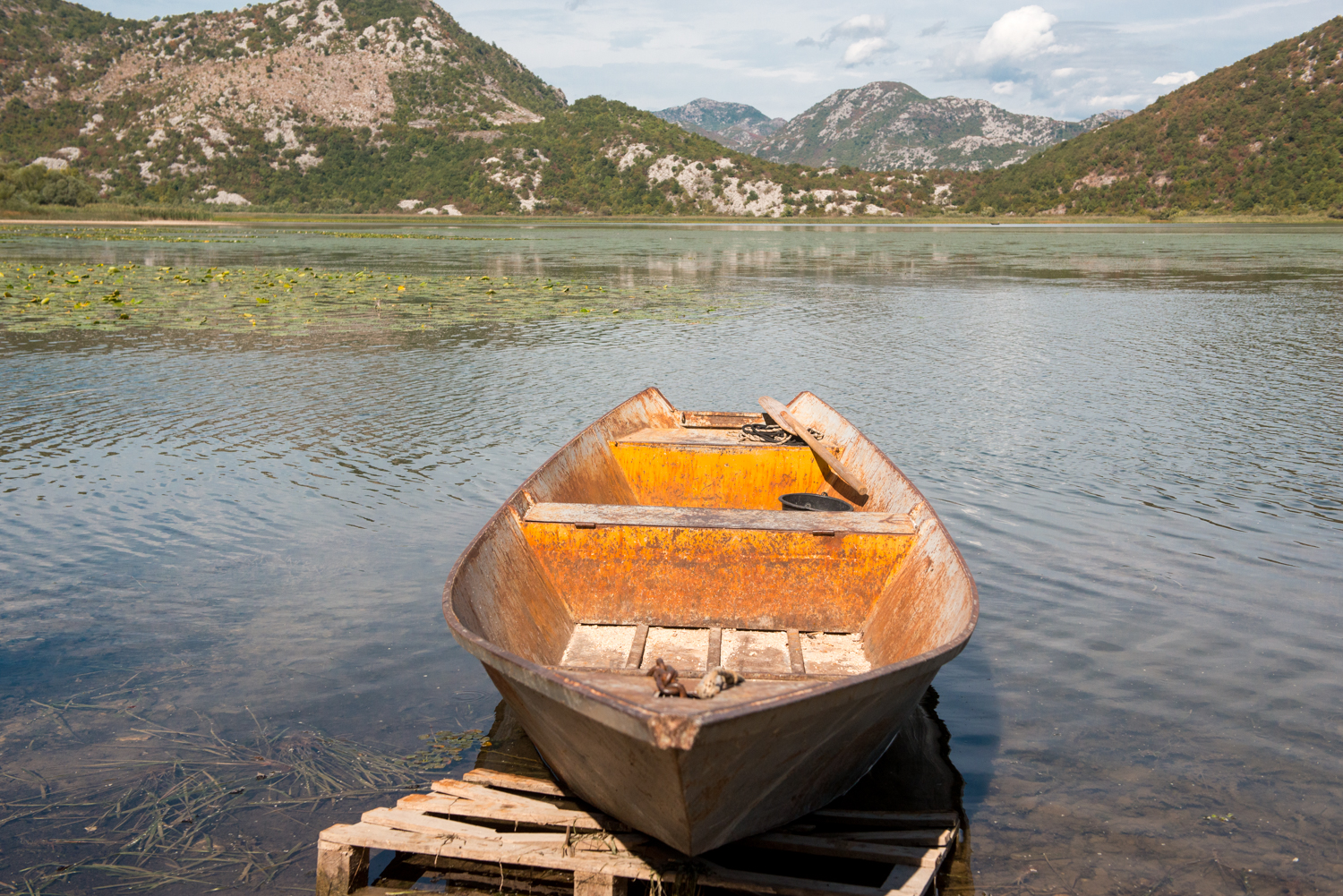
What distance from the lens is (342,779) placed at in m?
4.36

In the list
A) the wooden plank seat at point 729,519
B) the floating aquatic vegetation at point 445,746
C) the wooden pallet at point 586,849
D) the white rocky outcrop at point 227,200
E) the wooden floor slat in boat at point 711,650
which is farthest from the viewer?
the white rocky outcrop at point 227,200

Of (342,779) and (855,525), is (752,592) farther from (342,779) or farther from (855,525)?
(342,779)

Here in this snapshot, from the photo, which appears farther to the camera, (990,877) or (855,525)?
(855,525)

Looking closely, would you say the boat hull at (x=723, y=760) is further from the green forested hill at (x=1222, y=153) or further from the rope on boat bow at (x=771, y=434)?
the green forested hill at (x=1222, y=153)

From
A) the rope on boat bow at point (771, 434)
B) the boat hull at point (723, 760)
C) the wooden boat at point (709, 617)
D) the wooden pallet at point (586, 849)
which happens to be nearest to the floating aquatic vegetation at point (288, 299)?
the rope on boat bow at point (771, 434)

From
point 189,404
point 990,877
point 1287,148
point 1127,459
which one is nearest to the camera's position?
point 990,877

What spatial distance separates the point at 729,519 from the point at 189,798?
3244 millimetres

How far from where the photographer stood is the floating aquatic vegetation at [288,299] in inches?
753

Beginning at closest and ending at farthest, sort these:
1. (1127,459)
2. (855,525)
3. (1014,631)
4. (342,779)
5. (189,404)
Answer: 1. (342,779)
2. (855,525)
3. (1014,631)
4. (1127,459)
5. (189,404)

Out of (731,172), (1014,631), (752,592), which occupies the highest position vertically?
(731,172)

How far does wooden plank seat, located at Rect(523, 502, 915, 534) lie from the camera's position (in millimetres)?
5473

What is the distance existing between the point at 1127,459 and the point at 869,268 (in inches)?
1138

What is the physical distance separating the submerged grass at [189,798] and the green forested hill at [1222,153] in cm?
11049

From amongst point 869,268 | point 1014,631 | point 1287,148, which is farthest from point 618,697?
point 1287,148
